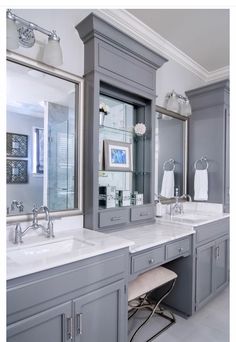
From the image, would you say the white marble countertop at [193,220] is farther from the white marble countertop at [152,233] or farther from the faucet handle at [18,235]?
the faucet handle at [18,235]

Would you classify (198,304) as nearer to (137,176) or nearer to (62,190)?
(137,176)

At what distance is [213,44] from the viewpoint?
2809 mm

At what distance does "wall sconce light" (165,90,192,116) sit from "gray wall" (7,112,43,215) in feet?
5.50

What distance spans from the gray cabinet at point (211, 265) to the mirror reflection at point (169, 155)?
685 mm

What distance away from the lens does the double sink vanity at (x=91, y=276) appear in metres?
1.07

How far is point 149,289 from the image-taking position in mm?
1795

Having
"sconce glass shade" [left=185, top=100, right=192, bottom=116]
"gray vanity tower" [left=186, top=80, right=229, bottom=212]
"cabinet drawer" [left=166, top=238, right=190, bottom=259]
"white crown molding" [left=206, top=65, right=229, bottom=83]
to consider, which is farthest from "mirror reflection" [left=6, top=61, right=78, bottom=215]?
"white crown molding" [left=206, top=65, right=229, bottom=83]

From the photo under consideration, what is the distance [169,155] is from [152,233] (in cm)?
129

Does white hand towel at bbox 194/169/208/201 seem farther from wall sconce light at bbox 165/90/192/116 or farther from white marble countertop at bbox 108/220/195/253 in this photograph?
white marble countertop at bbox 108/220/195/253

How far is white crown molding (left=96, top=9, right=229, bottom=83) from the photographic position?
88.4 inches

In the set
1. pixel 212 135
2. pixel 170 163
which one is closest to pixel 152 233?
pixel 170 163

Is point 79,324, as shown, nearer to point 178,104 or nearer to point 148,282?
point 148,282

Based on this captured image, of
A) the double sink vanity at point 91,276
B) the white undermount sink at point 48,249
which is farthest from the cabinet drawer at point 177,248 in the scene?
the white undermount sink at point 48,249
